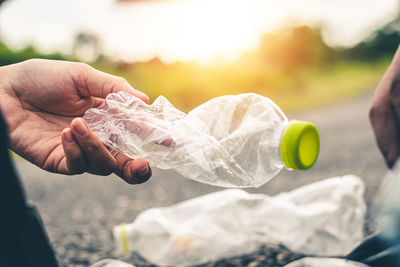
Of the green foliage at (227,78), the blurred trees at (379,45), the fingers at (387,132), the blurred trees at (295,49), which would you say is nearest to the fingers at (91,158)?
the fingers at (387,132)

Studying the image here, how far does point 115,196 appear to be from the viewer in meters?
3.09

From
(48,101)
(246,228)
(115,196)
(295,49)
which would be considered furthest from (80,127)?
(295,49)

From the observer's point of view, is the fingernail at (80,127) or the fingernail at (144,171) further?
the fingernail at (144,171)

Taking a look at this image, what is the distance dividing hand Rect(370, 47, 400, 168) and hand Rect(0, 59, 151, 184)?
0.71 meters

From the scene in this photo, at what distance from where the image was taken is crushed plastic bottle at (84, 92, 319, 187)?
1.28 meters

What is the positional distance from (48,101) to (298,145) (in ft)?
2.81

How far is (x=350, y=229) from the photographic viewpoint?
169 cm

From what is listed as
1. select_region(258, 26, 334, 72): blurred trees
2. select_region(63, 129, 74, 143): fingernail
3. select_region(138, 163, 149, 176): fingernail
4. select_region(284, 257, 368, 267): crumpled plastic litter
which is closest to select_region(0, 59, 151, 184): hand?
select_region(138, 163, 149, 176): fingernail

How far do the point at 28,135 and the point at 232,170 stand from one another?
2.30 feet

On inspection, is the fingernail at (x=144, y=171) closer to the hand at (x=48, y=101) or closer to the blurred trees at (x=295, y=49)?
the hand at (x=48, y=101)

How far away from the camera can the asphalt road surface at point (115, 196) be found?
1945mm

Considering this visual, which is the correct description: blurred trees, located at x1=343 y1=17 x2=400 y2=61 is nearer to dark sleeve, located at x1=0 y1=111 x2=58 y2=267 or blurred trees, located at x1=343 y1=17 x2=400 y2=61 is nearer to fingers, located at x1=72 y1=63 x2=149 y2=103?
fingers, located at x1=72 y1=63 x2=149 y2=103

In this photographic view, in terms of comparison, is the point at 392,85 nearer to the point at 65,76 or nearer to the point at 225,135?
the point at 225,135

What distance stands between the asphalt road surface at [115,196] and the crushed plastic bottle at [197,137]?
0.54 metres
